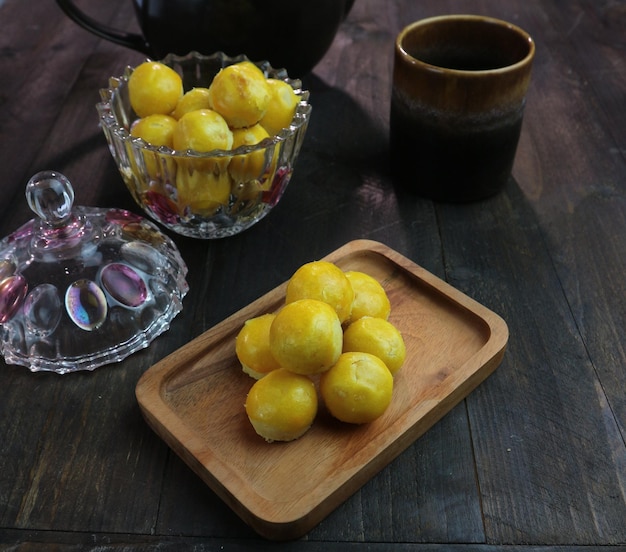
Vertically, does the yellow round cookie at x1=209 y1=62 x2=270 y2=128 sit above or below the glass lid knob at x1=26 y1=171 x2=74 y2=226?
above

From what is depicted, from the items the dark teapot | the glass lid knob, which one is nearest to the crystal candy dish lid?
the glass lid knob

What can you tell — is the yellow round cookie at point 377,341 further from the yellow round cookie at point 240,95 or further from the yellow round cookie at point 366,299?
the yellow round cookie at point 240,95

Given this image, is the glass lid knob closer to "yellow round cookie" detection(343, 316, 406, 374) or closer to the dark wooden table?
the dark wooden table

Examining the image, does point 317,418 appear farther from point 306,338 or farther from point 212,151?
point 212,151

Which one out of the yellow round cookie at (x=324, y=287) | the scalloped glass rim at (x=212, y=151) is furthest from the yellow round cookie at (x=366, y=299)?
the scalloped glass rim at (x=212, y=151)

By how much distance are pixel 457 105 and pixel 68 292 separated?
44cm

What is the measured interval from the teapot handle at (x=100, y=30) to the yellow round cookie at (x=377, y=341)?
559mm

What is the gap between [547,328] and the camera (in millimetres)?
707

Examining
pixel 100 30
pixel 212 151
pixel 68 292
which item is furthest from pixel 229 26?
pixel 68 292

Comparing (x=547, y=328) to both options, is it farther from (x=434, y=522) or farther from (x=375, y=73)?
(x=375, y=73)

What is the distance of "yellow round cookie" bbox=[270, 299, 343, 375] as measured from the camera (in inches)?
21.8

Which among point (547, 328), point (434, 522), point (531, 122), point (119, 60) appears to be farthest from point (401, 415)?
point (119, 60)

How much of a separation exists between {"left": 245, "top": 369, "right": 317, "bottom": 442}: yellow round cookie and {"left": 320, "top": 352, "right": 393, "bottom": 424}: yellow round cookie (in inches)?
0.7

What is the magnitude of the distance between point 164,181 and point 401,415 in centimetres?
33
